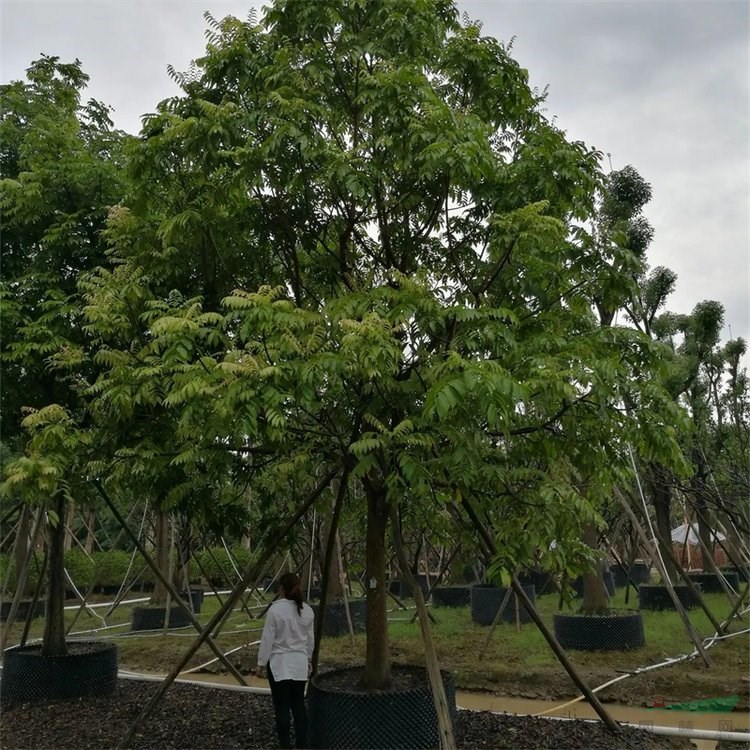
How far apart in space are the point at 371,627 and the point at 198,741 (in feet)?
5.88

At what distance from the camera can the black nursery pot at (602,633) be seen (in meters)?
11.1

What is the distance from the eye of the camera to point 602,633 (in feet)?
36.5

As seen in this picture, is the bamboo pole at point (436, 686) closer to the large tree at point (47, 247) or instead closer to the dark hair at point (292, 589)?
the dark hair at point (292, 589)

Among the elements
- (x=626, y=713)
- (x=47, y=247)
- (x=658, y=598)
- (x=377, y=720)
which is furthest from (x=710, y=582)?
(x=47, y=247)

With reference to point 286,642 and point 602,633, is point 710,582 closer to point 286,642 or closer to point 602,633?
point 602,633

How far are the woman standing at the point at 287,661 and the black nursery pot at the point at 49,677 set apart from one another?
285 centimetres

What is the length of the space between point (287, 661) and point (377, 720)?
2.86 feet

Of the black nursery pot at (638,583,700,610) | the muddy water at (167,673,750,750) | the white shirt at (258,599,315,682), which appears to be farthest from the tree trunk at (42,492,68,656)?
the black nursery pot at (638,583,700,610)

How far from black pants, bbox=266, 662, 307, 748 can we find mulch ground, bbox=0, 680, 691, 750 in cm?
40

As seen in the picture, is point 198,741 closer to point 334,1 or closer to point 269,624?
point 269,624

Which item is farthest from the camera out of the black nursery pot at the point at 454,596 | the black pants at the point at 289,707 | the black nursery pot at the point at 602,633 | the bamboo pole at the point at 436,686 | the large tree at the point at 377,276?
the black nursery pot at the point at 454,596

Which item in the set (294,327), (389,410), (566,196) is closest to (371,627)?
(389,410)

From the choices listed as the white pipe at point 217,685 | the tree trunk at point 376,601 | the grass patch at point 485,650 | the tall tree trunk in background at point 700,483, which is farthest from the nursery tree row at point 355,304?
the tall tree trunk in background at point 700,483

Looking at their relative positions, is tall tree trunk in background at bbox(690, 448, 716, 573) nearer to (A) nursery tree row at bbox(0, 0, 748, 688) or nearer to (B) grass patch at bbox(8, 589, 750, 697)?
(B) grass patch at bbox(8, 589, 750, 697)
